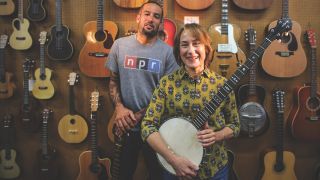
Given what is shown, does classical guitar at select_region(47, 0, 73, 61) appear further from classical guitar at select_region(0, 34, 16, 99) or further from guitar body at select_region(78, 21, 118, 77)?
classical guitar at select_region(0, 34, 16, 99)

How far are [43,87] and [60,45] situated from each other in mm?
477

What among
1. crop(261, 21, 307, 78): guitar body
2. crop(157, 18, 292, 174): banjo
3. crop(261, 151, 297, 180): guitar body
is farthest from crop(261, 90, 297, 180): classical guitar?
crop(157, 18, 292, 174): banjo

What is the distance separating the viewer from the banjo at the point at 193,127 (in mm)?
2061

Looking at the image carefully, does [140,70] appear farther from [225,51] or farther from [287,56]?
[287,56]

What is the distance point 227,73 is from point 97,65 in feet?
4.16

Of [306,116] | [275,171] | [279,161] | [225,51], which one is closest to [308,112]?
[306,116]

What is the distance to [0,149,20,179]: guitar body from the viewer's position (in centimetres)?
368

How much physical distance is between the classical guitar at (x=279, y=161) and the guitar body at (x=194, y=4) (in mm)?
1201

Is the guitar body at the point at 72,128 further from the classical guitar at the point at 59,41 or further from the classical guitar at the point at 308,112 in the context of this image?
the classical guitar at the point at 308,112

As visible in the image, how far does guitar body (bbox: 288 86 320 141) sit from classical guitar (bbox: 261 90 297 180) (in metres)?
0.14

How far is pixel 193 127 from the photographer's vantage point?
210cm

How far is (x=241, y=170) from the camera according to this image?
3.68 metres

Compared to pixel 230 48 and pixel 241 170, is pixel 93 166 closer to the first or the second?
pixel 241 170

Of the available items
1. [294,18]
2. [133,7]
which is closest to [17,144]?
[133,7]
